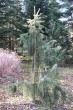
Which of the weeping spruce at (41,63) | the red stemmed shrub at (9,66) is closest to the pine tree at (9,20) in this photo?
the red stemmed shrub at (9,66)

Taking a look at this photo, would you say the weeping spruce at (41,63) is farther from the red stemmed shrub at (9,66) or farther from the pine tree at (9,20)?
the pine tree at (9,20)

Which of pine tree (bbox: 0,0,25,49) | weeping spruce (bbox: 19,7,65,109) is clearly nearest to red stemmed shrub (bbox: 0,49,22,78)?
weeping spruce (bbox: 19,7,65,109)

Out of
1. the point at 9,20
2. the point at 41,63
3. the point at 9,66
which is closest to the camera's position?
the point at 41,63

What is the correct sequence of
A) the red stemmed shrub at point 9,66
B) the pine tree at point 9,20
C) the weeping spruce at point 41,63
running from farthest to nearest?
the pine tree at point 9,20 < the red stemmed shrub at point 9,66 < the weeping spruce at point 41,63

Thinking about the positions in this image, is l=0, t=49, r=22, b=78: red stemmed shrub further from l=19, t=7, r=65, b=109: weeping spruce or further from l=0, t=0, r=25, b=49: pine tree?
l=0, t=0, r=25, b=49: pine tree

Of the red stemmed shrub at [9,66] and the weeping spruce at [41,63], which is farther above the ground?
the weeping spruce at [41,63]

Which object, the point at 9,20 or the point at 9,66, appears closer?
the point at 9,66

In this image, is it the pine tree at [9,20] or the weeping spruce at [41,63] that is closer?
the weeping spruce at [41,63]

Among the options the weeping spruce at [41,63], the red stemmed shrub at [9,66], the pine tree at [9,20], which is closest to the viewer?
the weeping spruce at [41,63]

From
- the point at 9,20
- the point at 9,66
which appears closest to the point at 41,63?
the point at 9,66

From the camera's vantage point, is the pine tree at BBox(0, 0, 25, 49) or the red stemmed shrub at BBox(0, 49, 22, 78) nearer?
the red stemmed shrub at BBox(0, 49, 22, 78)

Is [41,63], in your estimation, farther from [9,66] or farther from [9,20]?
[9,20]

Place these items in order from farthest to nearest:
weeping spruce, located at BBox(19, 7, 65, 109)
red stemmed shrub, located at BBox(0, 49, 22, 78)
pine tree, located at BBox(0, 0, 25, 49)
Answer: pine tree, located at BBox(0, 0, 25, 49) → red stemmed shrub, located at BBox(0, 49, 22, 78) → weeping spruce, located at BBox(19, 7, 65, 109)

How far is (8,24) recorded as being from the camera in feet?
54.2
